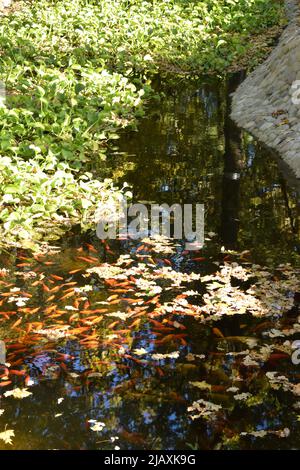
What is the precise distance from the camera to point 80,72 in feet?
48.0

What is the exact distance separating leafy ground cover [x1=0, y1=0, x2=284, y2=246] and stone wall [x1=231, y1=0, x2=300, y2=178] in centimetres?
205

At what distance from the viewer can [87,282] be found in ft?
21.0

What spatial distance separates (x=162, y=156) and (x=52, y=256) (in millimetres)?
3843

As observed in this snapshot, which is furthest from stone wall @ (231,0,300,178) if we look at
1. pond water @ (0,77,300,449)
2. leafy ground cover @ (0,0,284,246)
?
leafy ground cover @ (0,0,284,246)

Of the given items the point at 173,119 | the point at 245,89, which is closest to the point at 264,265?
the point at 173,119

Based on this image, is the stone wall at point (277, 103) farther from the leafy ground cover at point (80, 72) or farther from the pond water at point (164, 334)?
the leafy ground cover at point (80, 72)

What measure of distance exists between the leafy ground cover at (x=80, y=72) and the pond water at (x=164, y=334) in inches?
34.2

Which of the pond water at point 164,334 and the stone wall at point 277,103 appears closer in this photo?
the pond water at point 164,334

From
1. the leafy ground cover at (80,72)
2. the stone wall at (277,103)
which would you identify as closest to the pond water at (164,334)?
the leafy ground cover at (80,72)

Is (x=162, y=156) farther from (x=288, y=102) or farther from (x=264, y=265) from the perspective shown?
(x=264, y=265)

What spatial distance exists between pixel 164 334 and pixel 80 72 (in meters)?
10.4

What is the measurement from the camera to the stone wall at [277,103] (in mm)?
10266

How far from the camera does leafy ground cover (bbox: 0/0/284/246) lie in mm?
8094

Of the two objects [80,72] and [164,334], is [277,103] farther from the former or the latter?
[164,334]
